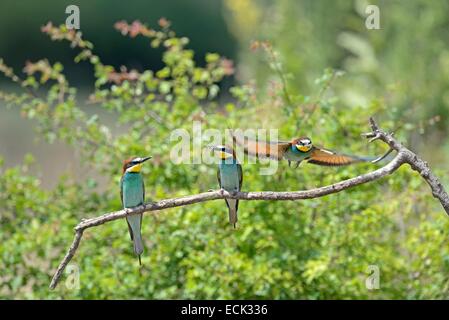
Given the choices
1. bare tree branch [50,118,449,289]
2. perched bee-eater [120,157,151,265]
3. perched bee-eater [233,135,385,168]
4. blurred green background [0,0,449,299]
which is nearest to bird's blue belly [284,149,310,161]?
perched bee-eater [233,135,385,168]

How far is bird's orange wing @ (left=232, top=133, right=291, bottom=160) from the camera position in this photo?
9.95 feet

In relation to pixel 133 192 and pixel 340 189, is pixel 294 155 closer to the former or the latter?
pixel 340 189

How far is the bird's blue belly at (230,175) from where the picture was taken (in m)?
3.42

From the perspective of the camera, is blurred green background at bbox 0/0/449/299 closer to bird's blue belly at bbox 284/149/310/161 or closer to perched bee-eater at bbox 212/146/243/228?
perched bee-eater at bbox 212/146/243/228

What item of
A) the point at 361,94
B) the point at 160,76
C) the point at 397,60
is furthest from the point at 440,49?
the point at 160,76

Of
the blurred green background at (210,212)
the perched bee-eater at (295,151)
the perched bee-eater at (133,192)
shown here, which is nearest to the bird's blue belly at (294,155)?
the perched bee-eater at (295,151)

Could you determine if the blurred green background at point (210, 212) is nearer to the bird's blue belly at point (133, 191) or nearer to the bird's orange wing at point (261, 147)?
the bird's blue belly at point (133, 191)

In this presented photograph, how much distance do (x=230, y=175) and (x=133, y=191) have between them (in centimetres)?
38

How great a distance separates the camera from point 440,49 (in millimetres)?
9336

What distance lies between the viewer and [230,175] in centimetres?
344

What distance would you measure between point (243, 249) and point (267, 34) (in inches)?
359

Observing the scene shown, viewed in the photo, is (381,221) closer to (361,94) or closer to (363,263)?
(363,263)
